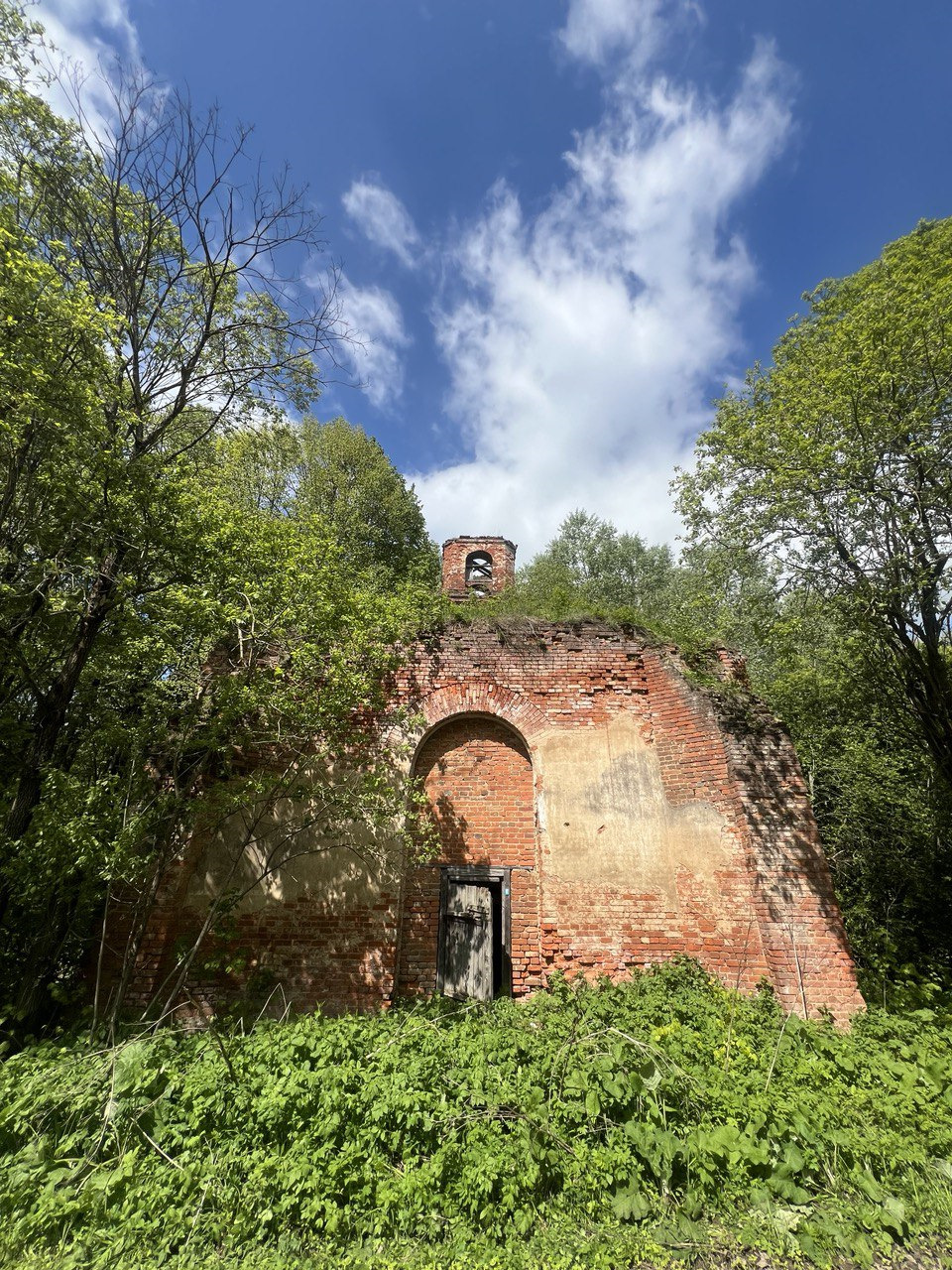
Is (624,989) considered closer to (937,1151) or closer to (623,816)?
(623,816)

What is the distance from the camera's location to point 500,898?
24.0 ft

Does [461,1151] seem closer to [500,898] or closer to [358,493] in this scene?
[500,898]

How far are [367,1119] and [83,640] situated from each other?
5.44 m

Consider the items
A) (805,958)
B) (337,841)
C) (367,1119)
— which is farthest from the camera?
(337,841)

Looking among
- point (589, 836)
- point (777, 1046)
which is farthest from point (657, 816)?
point (777, 1046)

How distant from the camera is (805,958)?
6.01m

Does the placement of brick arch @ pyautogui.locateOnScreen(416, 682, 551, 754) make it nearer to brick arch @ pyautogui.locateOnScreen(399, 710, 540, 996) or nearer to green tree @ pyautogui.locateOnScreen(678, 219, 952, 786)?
brick arch @ pyautogui.locateOnScreen(399, 710, 540, 996)

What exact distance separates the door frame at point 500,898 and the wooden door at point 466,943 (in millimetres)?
17

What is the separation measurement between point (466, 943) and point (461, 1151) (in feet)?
11.0

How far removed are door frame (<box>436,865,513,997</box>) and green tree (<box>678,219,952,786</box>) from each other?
20.9ft

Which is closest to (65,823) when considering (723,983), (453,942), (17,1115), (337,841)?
(17,1115)

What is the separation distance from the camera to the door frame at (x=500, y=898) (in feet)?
22.8

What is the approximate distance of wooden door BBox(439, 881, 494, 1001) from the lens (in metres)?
Result: 6.94

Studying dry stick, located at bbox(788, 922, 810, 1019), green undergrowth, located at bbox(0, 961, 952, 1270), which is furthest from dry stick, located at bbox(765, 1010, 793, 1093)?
dry stick, located at bbox(788, 922, 810, 1019)
